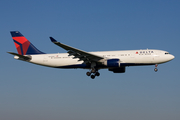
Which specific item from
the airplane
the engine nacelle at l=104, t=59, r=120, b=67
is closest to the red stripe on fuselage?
the airplane

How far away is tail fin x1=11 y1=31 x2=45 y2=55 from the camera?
144 ft

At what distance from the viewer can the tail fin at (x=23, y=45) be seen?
44.0 m

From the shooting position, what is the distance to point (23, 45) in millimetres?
44781

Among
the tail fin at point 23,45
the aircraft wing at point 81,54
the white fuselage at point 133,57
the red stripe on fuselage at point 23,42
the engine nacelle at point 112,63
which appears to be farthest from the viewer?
the red stripe on fuselage at point 23,42

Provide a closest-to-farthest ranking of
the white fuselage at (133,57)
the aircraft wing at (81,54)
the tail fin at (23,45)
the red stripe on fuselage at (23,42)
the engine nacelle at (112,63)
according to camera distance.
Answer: the aircraft wing at (81,54)
the engine nacelle at (112,63)
the white fuselage at (133,57)
the tail fin at (23,45)
the red stripe on fuselage at (23,42)

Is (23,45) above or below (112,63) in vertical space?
above

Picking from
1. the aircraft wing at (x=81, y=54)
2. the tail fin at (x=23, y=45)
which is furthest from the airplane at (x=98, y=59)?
the tail fin at (x=23, y=45)

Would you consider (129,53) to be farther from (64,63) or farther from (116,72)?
(64,63)

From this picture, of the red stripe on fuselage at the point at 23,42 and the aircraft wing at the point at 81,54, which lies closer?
the aircraft wing at the point at 81,54

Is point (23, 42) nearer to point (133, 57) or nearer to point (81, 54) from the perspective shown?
point (81, 54)

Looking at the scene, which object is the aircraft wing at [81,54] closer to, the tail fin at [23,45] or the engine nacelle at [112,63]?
the engine nacelle at [112,63]

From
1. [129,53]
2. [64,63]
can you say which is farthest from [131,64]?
[64,63]

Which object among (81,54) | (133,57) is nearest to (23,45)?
(81,54)

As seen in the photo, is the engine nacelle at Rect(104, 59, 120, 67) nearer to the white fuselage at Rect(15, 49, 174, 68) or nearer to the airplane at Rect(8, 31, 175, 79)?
the airplane at Rect(8, 31, 175, 79)
